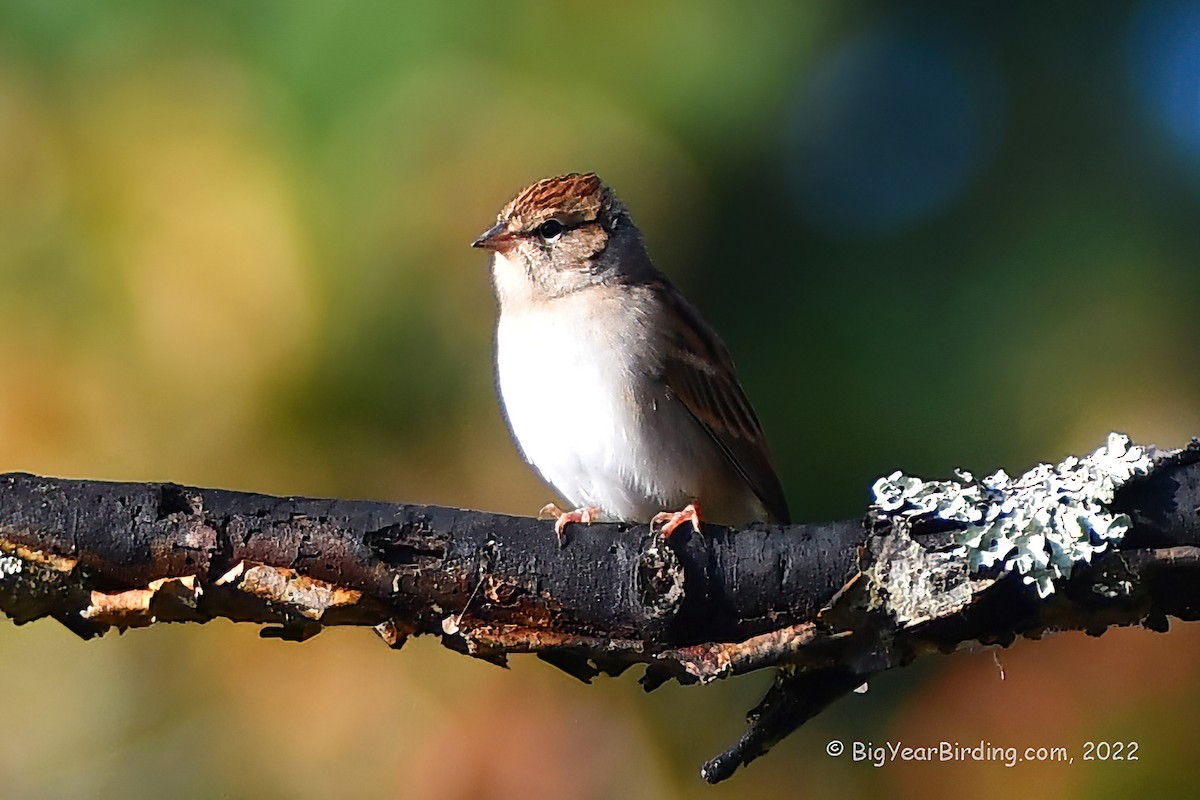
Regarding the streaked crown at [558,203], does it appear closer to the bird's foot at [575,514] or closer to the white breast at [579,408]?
the white breast at [579,408]

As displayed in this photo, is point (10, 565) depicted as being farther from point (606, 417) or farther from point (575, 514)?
point (606, 417)

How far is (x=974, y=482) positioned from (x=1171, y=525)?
171 millimetres

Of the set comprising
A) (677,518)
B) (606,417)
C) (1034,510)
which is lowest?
(1034,510)

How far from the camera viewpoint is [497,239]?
1.89 meters

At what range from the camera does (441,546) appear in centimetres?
115

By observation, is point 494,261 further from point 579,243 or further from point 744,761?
point 744,761

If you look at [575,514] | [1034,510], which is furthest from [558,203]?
[1034,510]

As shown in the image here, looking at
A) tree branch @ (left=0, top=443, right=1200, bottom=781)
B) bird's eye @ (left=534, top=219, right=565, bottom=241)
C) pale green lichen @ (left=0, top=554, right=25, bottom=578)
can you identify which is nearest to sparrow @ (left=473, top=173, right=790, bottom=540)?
bird's eye @ (left=534, top=219, right=565, bottom=241)

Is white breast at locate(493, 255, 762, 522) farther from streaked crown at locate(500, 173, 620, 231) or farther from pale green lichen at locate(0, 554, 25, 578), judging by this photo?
pale green lichen at locate(0, 554, 25, 578)

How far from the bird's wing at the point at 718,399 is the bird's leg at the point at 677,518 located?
0.35 ft

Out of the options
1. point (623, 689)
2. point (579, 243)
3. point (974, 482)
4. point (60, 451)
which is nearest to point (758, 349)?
point (579, 243)

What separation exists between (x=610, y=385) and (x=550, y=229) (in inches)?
14.1

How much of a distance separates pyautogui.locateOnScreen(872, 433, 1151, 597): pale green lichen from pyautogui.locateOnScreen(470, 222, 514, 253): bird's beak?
35.3 inches

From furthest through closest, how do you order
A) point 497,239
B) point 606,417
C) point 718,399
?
point 497,239
point 718,399
point 606,417
